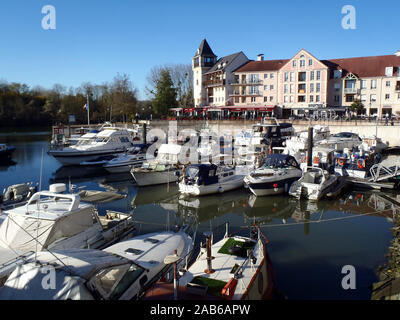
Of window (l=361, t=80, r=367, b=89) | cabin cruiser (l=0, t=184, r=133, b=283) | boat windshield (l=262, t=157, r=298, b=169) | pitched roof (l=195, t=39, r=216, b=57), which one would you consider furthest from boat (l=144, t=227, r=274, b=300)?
pitched roof (l=195, t=39, r=216, b=57)

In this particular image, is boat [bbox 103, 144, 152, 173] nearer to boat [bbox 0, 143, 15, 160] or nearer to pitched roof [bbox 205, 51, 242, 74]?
boat [bbox 0, 143, 15, 160]

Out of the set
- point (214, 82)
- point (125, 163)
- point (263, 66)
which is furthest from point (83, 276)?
point (214, 82)

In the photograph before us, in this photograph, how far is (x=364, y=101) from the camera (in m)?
52.0

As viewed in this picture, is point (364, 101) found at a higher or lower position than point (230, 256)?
higher

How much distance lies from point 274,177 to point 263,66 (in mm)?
43115

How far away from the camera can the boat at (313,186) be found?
20.2 metres

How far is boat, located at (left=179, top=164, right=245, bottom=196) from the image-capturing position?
20656 millimetres

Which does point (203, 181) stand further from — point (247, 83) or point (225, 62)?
point (225, 62)

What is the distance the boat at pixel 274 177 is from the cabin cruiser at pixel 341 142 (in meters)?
12.4

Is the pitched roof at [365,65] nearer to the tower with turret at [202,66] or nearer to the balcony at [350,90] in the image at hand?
the balcony at [350,90]

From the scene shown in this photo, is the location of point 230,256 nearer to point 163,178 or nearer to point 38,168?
point 163,178

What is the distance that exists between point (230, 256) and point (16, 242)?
21.5ft

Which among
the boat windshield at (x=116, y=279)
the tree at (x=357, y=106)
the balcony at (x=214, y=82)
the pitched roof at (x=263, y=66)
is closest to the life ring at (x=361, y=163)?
the boat windshield at (x=116, y=279)
